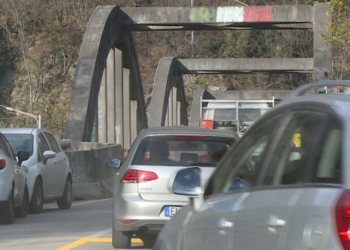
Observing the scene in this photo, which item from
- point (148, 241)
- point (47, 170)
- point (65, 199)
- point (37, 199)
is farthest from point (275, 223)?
point (65, 199)

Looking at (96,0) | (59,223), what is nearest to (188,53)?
(96,0)

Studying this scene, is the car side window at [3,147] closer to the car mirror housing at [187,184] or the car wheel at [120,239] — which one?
the car wheel at [120,239]

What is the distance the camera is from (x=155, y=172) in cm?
776

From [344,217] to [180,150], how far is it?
18.1 feet

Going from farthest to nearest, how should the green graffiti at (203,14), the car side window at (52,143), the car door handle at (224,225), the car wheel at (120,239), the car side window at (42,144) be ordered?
the green graffiti at (203,14), the car side window at (52,143), the car side window at (42,144), the car wheel at (120,239), the car door handle at (224,225)

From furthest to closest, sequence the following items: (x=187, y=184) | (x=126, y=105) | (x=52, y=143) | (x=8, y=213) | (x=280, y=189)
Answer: (x=126, y=105) → (x=52, y=143) → (x=8, y=213) → (x=187, y=184) → (x=280, y=189)

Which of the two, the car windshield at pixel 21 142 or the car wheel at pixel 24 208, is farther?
the car windshield at pixel 21 142

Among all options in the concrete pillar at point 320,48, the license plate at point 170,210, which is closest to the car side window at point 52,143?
the license plate at point 170,210

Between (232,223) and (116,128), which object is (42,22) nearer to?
(116,128)

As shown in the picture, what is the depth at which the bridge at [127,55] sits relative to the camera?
2222 cm

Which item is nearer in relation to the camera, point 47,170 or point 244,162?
point 244,162

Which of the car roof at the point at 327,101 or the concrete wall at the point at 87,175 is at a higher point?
the car roof at the point at 327,101

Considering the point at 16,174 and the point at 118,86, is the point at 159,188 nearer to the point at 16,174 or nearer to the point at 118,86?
the point at 16,174

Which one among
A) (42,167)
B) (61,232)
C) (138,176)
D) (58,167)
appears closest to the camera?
(138,176)
